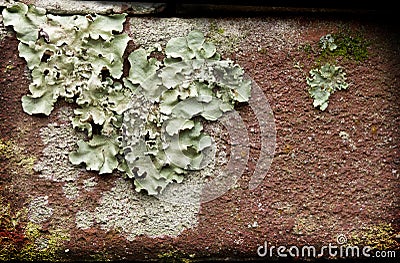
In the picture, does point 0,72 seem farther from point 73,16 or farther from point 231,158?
point 231,158

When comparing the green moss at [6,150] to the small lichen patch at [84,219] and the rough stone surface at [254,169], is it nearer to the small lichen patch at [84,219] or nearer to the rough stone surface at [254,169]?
the rough stone surface at [254,169]

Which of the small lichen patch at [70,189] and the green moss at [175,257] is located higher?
the small lichen patch at [70,189]

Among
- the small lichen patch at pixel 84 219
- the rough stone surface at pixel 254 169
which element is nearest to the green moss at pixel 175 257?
the rough stone surface at pixel 254 169

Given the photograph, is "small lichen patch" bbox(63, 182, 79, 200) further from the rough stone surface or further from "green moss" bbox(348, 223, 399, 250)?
"green moss" bbox(348, 223, 399, 250)

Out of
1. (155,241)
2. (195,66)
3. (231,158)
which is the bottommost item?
(155,241)

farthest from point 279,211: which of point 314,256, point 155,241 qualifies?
point 155,241

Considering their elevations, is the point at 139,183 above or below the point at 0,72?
below
